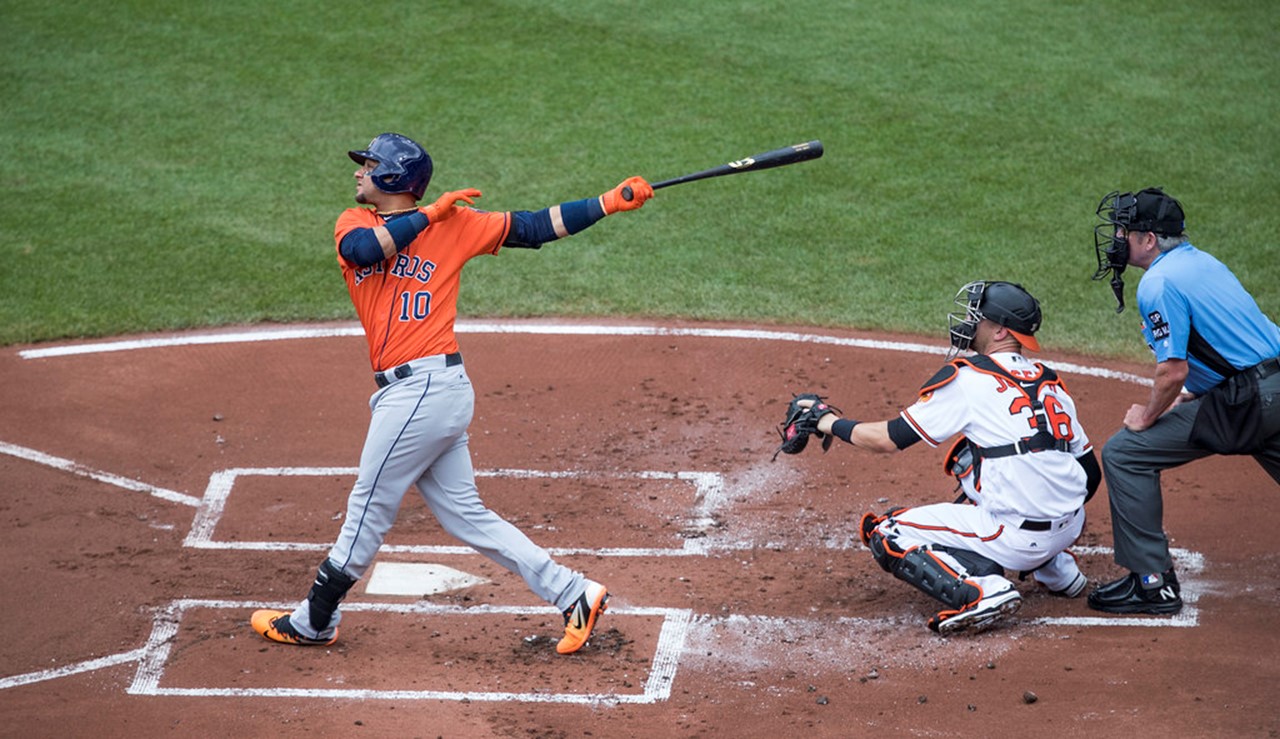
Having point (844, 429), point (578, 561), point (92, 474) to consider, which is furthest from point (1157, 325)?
point (92, 474)

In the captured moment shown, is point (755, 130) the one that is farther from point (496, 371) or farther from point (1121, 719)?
point (1121, 719)

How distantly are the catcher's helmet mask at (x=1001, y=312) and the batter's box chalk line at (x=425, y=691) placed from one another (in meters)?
1.64

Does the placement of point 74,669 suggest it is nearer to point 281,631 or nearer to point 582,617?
point 281,631

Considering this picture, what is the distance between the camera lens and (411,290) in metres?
5.65

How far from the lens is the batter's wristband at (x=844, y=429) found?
5.84m

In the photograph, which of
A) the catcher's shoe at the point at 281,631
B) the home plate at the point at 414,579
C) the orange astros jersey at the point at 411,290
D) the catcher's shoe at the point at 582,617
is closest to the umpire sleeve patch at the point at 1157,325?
the catcher's shoe at the point at 582,617

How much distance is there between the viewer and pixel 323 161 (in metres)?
11.6

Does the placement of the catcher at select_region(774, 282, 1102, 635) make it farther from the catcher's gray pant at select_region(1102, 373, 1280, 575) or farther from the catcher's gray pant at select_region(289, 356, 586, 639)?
the catcher's gray pant at select_region(289, 356, 586, 639)

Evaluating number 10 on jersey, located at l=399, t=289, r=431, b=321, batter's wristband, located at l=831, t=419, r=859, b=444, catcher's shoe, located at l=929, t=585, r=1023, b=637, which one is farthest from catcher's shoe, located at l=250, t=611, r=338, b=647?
catcher's shoe, located at l=929, t=585, r=1023, b=637

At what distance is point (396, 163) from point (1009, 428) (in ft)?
8.59

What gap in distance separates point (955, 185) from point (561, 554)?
5591 millimetres

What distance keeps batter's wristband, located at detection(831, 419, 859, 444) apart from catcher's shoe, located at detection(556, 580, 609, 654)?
1142 mm

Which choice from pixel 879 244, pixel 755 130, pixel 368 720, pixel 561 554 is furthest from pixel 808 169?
pixel 368 720

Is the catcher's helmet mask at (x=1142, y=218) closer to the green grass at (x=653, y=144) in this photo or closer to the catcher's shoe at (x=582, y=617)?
the catcher's shoe at (x=582, y=617)
